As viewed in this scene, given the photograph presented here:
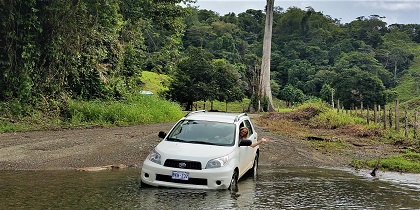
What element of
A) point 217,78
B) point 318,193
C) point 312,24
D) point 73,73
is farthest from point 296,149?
point 312,24

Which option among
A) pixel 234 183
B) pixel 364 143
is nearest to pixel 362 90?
pixel 364 143

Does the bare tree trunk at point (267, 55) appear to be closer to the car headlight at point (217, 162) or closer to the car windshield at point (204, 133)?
the car windshield at point (204, 133)

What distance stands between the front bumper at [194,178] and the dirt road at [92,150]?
12.2ft

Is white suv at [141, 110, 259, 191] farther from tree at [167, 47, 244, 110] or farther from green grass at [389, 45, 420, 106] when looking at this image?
green grass at [389, 45, 420, 106]

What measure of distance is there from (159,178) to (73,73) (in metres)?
14.9

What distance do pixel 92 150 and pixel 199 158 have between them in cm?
628

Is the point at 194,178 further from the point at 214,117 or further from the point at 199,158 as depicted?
the point at 214,117

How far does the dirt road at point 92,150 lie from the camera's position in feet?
40.1

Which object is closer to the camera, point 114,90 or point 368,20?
point 114,90

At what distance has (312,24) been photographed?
333 feet

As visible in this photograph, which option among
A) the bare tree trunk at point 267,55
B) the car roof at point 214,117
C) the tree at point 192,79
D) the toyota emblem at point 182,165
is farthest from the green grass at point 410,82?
the toyota emblem at point 182,165

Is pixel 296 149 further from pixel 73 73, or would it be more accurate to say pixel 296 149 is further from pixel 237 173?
pixel 73 73

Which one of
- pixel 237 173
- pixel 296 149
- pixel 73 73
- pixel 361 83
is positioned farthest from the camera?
pixel 361 83

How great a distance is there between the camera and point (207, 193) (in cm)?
861
